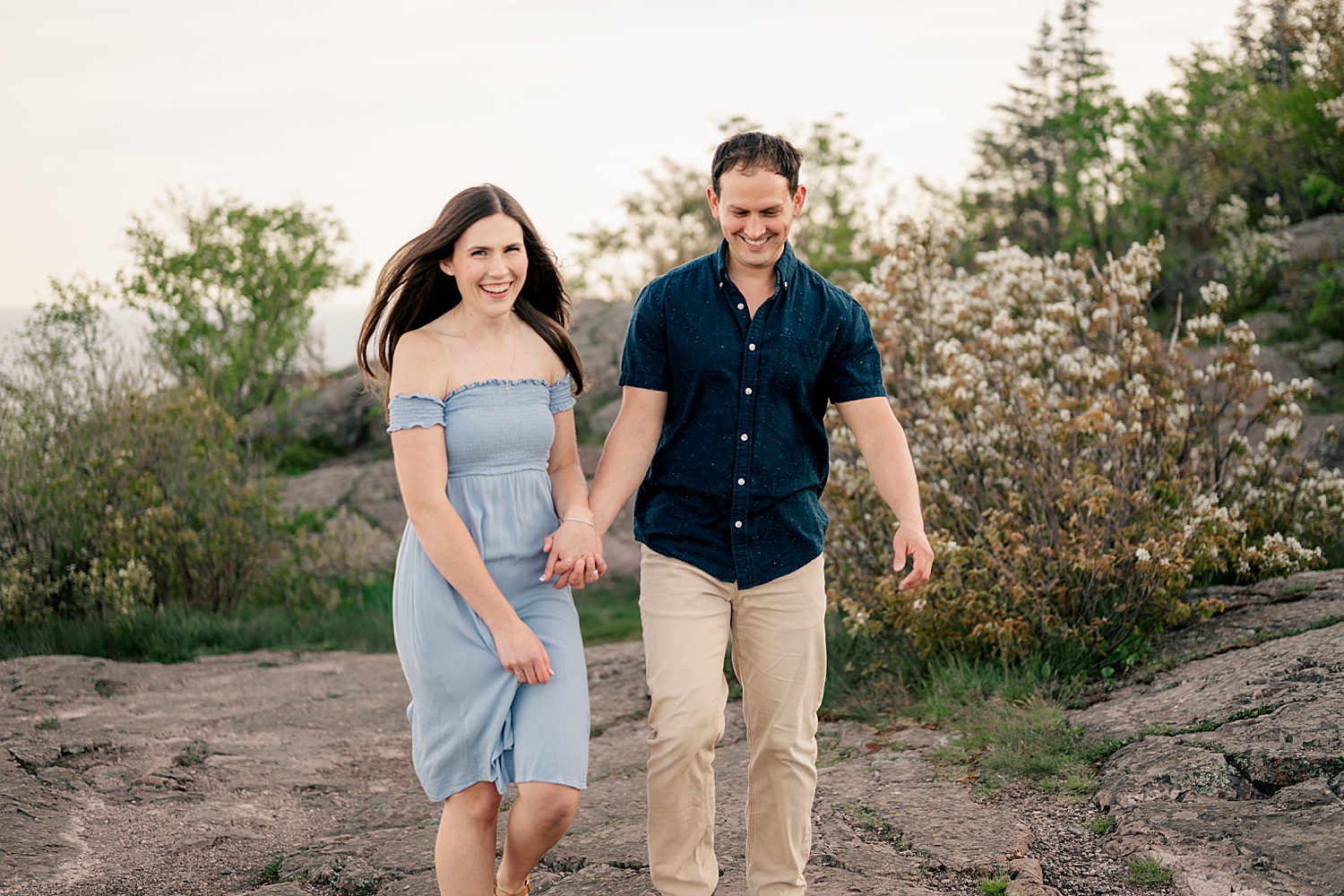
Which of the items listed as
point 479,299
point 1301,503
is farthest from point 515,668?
point 1301,503

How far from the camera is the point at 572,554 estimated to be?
9.84ft

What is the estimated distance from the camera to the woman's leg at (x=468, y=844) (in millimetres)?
2920

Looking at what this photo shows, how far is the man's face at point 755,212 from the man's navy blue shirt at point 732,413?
102 millimetres

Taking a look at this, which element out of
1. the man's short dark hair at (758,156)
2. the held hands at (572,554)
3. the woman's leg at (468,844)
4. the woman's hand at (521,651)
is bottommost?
the woman's leg at (468,844)

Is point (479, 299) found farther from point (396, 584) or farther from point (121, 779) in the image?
point (121, 779)

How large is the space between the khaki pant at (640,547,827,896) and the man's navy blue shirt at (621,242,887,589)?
0.08 m

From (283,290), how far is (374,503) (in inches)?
118

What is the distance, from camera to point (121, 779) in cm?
484

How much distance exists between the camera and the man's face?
10.1ft

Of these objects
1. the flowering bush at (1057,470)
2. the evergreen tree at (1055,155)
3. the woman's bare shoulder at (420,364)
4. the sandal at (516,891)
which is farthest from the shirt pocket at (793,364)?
the evergreen tree at (1055,155)

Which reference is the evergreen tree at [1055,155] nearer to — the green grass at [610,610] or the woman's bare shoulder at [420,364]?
the green grass at [610,610]

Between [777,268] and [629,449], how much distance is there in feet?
2.20

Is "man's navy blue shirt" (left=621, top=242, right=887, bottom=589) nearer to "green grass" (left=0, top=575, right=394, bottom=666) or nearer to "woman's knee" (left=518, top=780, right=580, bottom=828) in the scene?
"woman's knee" (left=518, top=780, right=580, bottom=828)

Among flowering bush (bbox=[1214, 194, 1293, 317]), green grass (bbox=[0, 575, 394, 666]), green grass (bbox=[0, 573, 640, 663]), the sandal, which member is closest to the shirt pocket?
the sandal
